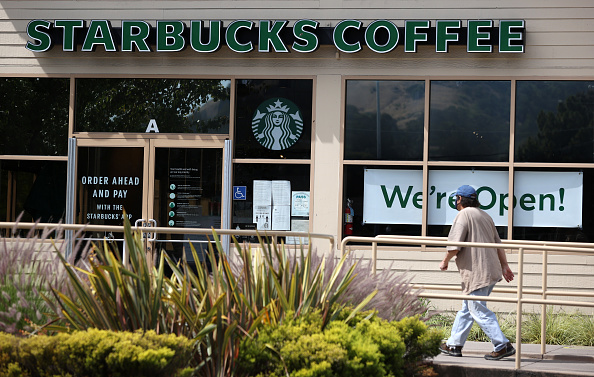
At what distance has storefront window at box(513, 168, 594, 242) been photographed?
419 inches

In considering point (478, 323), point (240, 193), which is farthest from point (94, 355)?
point (240, 193)

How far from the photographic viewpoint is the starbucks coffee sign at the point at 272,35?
10.6m

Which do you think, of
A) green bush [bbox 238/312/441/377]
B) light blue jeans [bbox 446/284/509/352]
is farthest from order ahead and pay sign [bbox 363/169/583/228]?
green bush [bbox 238/312/441/377]

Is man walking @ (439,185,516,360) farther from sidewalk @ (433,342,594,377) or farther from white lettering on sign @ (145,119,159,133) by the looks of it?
white lettering on sign @ (145,119,159,133)

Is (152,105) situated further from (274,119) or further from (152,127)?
(274,119)

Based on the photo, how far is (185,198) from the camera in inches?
448

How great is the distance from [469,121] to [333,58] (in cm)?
222

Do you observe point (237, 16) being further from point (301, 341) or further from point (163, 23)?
point (301, 341)

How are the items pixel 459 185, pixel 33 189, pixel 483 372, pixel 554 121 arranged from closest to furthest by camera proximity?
pixel 483 372, pixel 554 121, pixel 459 185, pixel 33 189

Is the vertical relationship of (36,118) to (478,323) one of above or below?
above

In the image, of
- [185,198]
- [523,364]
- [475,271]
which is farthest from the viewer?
[185,198]

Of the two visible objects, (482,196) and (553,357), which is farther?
(482,196)

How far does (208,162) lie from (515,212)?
4.64 m

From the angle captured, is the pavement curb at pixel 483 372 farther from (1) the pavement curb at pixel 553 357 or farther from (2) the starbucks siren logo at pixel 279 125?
(2) the starbucks siren logo at pixel 279 125
